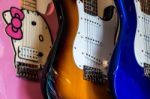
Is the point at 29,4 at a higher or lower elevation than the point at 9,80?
higher

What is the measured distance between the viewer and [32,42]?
0.86m

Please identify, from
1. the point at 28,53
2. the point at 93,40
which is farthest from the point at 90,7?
the point at 28,53

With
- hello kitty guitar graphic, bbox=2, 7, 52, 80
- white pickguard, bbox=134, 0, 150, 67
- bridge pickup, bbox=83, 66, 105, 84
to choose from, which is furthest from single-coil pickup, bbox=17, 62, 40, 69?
white pickguard, bbox=134, 0, 150, 67

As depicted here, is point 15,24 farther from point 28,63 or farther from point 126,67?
point 126,67

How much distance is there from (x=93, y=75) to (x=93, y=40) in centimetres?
8

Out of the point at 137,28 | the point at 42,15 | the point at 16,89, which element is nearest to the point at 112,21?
the point at 137,28

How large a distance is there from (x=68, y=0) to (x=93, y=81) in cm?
18

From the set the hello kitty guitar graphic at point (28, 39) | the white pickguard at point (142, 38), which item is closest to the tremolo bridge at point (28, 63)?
the hello kitty guitar graphic at point (28, 39)

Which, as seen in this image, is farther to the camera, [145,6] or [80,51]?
[145,6]

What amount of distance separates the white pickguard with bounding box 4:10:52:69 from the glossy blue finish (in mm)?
159

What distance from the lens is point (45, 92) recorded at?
783mm

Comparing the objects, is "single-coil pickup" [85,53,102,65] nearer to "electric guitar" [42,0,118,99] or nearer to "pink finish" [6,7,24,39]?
"electric guitar" [42,0,118,99]

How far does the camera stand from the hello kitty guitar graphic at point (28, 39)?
0.83m

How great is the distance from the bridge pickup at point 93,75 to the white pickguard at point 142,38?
9 centimetres
